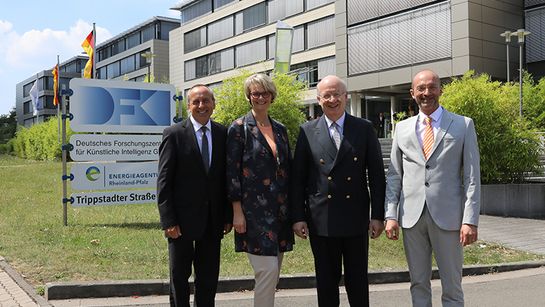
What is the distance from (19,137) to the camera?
57.4 metres

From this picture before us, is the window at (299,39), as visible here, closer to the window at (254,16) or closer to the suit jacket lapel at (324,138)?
the window at (254,16)

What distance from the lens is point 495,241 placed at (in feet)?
33.9

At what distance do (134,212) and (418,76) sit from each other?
955 cm

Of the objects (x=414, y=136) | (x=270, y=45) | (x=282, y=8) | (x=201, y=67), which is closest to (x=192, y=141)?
(x=414, y=136)

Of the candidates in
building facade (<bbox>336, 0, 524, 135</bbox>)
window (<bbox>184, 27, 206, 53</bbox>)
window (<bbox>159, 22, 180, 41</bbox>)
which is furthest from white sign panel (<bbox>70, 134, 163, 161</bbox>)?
window (<bbox>159, 22, 180, 41</bbox>)

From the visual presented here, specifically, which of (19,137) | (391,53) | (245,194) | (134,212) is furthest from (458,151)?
(19,137)

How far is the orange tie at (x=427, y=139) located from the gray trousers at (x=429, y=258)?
41cm

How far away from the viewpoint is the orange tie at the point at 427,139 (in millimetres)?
3996

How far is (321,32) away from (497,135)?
1349 inches

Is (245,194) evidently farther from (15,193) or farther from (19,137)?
(19,137)

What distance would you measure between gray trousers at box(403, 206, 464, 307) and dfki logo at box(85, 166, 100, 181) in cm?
741

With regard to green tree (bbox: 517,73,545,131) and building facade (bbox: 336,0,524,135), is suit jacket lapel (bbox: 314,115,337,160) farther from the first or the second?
green tree (bbox: 517,73,545,131)

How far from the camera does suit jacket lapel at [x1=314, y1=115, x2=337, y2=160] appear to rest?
13.2 ft

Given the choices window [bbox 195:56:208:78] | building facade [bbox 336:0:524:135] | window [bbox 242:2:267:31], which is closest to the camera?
building facade [bbox 336:0:524:135]
